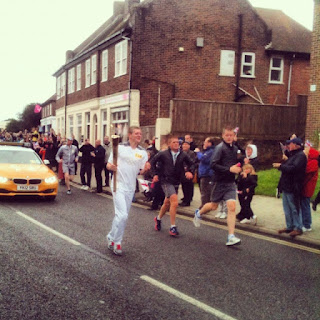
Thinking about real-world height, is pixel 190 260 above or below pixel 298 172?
below

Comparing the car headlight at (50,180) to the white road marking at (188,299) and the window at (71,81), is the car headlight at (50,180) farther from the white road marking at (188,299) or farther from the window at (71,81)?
the window at (71,81)

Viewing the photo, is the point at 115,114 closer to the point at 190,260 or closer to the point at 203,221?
the point at 203,221

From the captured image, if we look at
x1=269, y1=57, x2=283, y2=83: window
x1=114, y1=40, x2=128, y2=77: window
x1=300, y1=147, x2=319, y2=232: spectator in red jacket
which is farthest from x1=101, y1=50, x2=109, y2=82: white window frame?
x1=300, y1=147, x2=319, y2=232: spectator in red jacket

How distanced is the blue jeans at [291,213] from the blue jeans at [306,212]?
348 millimetres

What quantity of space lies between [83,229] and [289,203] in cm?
399

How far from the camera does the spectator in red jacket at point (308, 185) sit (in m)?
7.97

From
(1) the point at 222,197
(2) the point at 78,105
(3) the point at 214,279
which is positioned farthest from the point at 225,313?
(2) the point at 78,105

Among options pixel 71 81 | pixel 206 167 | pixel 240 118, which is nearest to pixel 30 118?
pixel 71 81

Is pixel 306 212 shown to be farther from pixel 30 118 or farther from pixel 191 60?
pixel 30 118

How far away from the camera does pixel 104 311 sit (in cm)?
408

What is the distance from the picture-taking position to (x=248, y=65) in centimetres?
2558

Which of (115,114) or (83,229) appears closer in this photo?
(83,229)

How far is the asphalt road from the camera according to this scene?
419cm

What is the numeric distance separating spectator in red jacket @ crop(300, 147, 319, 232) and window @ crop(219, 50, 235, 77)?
1743 centimetres
